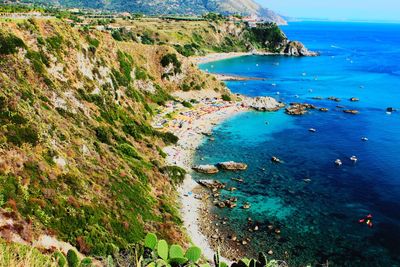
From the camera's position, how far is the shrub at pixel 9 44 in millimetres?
57812

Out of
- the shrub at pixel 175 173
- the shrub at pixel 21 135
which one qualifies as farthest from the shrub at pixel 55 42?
the shrub at pixel 175 173

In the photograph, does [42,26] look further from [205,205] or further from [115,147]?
[205,205]

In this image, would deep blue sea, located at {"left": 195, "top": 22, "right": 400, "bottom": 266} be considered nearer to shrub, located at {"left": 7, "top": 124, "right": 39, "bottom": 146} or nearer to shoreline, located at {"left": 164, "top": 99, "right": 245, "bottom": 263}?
shoreline, located at {"left": 164, "top": 99, "right": 245, "bottom": 263}

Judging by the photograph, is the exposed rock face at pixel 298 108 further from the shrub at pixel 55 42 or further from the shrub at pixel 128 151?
the shrub at pixel 55 42

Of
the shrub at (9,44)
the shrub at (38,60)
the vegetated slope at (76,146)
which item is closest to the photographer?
the vegetated slope at (76,146)

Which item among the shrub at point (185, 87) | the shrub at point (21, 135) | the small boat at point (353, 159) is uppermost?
the shrub at point (21, 135)

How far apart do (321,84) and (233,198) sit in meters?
111

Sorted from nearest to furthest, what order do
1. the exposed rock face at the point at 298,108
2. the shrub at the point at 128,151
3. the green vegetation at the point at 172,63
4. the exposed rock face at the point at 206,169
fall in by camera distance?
the shrub at the point at 128,151 → the exposed rock face at the point at 206,169 → the exposed rock face at the point at 298,108 → the green vegetation at the point at 172,63

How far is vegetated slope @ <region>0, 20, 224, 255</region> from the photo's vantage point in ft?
124

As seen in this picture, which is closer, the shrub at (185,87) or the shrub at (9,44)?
the shrub at (9,44)

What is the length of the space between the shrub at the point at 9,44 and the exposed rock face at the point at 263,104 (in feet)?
236

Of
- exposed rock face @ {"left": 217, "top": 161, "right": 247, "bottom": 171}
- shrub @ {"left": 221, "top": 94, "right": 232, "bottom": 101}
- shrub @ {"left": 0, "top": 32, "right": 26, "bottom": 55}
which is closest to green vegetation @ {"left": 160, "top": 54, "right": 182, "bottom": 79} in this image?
shrub @ {"left": 221, "top": 94, "right": 232, "bottom": 101}

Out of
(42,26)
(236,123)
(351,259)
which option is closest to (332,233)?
(351,259)

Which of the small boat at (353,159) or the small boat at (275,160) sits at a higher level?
the small boat at (353,159)
